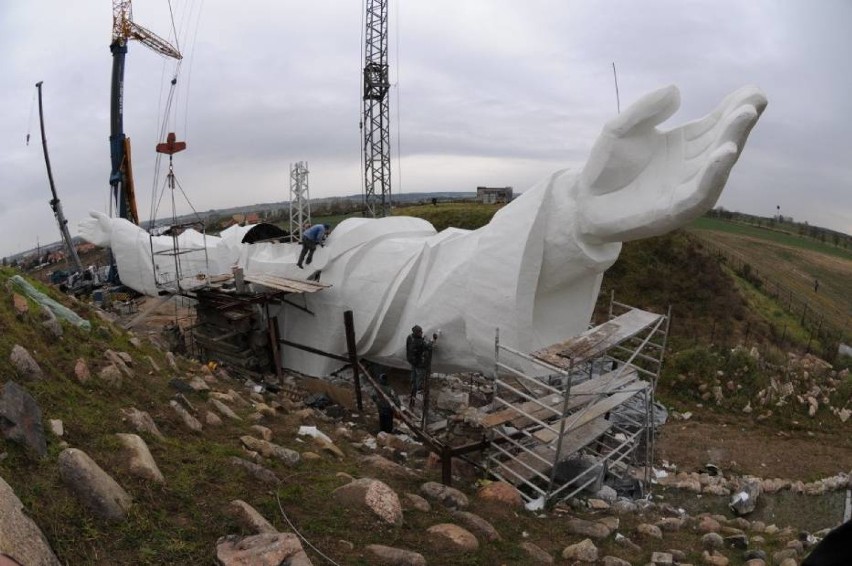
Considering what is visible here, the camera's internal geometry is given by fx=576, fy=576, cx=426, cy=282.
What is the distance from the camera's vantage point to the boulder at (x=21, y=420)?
12.8 feet

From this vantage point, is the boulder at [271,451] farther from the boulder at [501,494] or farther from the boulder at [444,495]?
the boulder at [501,494]

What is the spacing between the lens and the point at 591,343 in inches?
254

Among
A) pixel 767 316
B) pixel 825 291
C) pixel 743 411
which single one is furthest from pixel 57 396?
pixel 825 291

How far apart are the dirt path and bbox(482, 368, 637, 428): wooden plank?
1.99 meters

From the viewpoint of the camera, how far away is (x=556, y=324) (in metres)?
9.81

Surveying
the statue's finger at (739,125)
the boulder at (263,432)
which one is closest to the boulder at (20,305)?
the boulder at (263,432)

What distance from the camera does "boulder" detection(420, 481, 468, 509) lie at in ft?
18.2

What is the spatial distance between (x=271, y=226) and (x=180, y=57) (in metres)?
12.3

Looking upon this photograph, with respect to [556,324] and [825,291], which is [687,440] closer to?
[556,324]

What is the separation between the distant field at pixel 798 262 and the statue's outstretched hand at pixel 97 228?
68.1ft

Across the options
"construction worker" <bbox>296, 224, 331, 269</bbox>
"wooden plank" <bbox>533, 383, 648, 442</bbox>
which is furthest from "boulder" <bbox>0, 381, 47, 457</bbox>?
"construction worker" <bbox>296, 224, 331, 269</bbox>

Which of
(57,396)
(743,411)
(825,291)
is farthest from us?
(825,291)

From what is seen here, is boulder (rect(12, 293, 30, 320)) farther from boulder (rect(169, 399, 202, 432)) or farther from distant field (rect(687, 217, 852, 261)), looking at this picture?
distant field (rect(687, 217, 852, 261))

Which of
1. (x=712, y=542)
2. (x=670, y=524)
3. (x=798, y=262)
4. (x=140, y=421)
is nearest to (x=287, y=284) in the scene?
(x=140, y=421)
